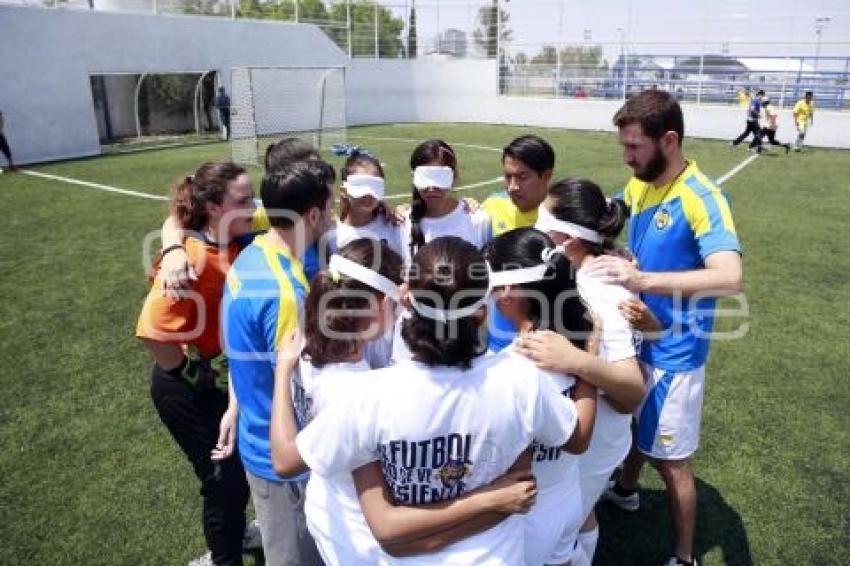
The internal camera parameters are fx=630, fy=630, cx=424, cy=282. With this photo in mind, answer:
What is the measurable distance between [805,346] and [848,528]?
9.97ft

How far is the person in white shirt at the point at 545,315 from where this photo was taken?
6.71 feet

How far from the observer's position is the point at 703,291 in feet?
9.77

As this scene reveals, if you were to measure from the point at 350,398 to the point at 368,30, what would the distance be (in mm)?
32232

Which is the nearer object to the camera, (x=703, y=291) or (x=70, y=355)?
(x=703, y=291)

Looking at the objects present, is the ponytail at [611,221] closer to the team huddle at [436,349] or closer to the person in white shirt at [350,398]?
the team huddle at [436,349]

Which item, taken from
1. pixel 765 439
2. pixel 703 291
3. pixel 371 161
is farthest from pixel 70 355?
pixel 765 439

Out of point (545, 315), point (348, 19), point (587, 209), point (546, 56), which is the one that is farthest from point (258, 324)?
point (546, 56)

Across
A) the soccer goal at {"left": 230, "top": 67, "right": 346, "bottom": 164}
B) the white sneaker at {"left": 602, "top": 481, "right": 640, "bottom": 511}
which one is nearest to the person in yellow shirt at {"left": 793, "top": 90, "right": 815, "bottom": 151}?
the soccer goal at {"left": 230, "top": 67, "right": 346, "bottom": 164}

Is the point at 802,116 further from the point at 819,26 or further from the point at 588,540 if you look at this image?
the point at 588,540

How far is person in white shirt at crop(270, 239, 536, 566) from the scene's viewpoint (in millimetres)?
1861

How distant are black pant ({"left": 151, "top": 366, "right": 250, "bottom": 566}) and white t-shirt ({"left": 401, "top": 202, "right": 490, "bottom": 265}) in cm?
147

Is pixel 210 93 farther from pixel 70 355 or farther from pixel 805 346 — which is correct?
pixel 805 346

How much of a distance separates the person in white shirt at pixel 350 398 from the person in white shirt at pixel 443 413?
0.04 meters

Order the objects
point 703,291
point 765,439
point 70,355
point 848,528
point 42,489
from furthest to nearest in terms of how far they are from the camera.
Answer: point 70,355
point 765,439
point 42,489
point 848,528
point 703,291
